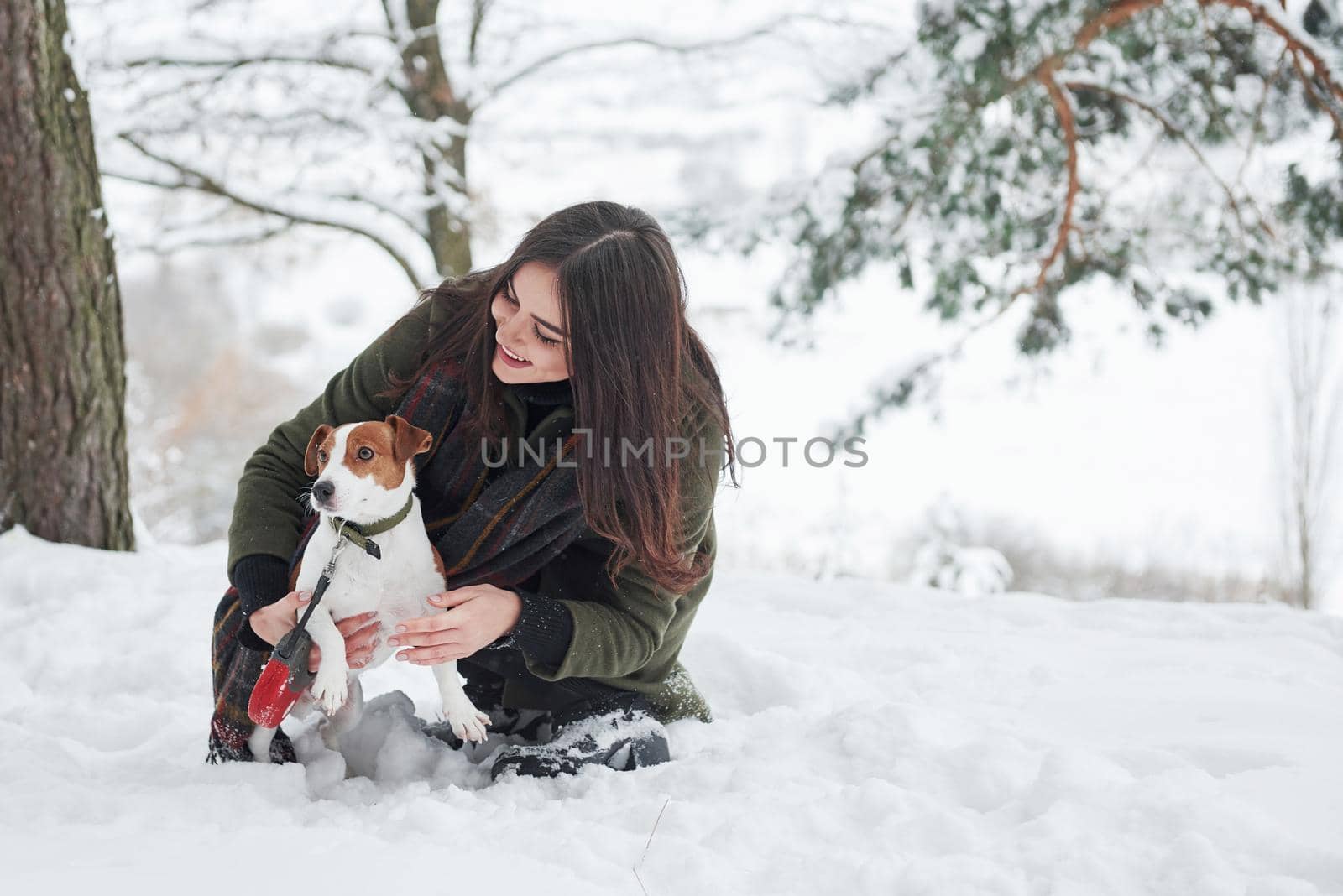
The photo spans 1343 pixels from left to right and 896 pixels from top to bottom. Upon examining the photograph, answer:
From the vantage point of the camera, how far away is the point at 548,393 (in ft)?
6.73

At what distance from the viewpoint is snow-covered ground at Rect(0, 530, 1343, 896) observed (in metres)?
1.50

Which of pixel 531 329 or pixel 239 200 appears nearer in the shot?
pixel 531 329

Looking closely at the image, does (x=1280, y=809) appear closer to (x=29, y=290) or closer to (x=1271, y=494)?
(x=29, y=290)

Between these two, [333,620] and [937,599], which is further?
[937,599]

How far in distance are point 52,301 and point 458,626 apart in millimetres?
2251

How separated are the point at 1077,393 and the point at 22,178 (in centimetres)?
1230

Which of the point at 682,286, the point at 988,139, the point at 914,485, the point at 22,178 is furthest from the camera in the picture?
the point at 914,485

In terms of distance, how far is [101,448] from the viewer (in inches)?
128

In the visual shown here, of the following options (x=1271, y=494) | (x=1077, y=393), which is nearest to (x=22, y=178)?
(x=1271, y=494)

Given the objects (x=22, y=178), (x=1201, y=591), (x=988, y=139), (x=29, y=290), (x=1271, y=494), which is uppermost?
(x=988, y=139)

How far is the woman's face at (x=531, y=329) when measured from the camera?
1836 millimetres

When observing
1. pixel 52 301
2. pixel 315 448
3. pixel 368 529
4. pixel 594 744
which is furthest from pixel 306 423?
pixel 52 301

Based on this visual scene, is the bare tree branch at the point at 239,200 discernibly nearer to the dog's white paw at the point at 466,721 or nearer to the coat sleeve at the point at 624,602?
the coat sleeve at the point at 624,602

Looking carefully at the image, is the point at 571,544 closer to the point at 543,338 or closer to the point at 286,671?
the point at 543,338
